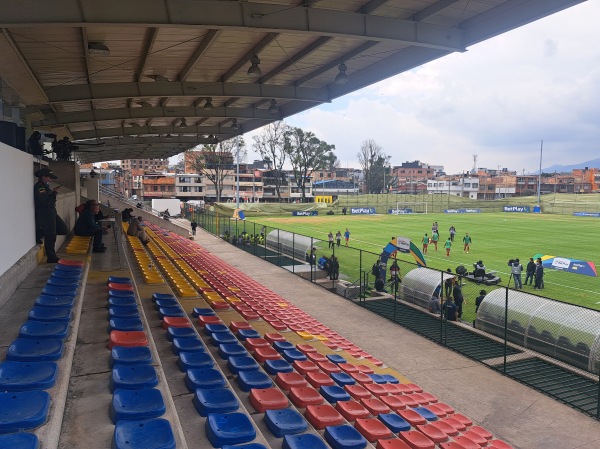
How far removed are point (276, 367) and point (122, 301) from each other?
8.91 feet

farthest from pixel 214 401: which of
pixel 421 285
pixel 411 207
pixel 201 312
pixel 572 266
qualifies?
pixel 411 207

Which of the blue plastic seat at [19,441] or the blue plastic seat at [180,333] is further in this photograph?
the blue plastic seat at [180,333]

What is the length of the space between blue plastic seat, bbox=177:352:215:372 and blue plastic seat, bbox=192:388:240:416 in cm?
70

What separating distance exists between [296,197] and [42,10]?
103m

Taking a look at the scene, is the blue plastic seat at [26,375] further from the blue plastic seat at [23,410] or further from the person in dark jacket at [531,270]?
the person in dark jacket at [531,270]

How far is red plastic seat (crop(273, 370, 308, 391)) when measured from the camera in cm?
612

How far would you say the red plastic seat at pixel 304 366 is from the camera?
23.3 feet

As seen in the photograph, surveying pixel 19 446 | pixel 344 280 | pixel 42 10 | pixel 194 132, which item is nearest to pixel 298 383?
pixel 19 446

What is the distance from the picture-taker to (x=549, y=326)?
10.3 m

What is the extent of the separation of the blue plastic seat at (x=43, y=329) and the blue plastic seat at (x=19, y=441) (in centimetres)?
189

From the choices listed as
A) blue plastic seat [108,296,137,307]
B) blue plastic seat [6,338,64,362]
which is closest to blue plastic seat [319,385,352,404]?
blue plastic seat [108,296,137,307]

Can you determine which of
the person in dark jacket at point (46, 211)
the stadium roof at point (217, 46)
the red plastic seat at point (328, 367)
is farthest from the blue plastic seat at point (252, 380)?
the stadium roof at point (217, 46)

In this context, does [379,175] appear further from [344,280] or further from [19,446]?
[19,446]

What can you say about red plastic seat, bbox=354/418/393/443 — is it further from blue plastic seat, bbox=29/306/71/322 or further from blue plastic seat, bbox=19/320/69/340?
blue plastic seat, bbox=29/306/71/322
